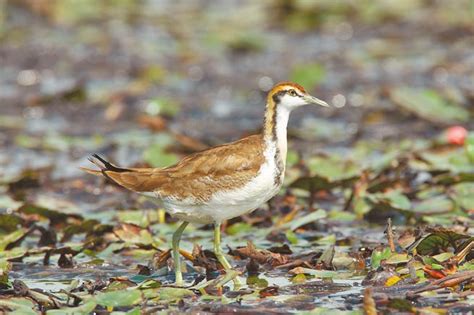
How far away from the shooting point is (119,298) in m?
5.59

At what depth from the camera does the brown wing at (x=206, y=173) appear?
6.29 m

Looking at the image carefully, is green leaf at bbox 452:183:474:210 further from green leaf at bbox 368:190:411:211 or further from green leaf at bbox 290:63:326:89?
green leaf at bbox 290:63:326:89

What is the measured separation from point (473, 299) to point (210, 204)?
1.56 meters

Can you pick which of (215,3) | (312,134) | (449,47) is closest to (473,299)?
(312,134)

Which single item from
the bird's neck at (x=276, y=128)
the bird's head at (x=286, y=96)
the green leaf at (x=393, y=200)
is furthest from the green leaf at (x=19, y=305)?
the green leaf at (x=393, y=200)

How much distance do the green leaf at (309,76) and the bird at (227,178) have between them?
603cm

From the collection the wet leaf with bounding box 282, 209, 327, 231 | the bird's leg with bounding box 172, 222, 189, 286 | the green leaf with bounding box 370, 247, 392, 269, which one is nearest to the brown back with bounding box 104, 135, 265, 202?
the bird's leg with bounding box 172, 222, 189, 286

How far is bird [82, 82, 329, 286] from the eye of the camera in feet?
20.6

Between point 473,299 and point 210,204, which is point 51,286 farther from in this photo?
point 473,299

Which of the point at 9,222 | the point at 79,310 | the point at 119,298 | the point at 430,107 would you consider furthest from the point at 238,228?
the point at 430,107

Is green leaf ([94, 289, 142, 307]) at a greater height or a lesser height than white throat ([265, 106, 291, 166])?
lesser

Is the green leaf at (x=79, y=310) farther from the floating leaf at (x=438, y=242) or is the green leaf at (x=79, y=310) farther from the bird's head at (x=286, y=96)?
the floating leaf at (x=438, y=242)

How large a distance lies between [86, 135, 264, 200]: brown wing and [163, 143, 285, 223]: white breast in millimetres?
36

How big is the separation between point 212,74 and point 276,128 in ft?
25.1
